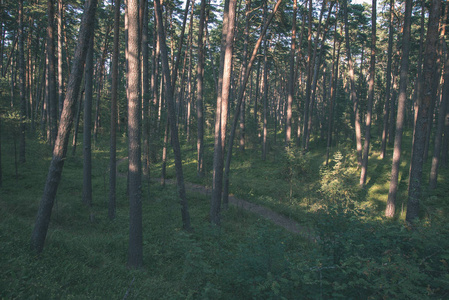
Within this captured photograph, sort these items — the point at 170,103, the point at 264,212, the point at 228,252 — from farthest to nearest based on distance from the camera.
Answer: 1. the point at 264,212
2. the point at 170,103
3. the point at 228,252

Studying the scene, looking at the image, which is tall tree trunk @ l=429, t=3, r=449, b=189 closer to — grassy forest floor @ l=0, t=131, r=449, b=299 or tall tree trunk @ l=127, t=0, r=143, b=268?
grassy forest floor @ l=0, t=131, r=449, b=299

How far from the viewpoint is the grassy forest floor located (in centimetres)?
378

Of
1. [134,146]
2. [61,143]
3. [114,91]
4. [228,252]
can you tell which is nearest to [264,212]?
[228,252]

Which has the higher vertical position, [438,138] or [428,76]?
[428,76]

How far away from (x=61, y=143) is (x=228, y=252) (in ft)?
15.9

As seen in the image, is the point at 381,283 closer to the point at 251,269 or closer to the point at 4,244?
the point at 251,269

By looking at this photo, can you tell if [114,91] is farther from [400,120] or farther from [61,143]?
[400,120]

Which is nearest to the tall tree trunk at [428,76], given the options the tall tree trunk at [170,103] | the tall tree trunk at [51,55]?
the tall tree trunk at [170,103]

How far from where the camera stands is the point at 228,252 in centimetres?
592

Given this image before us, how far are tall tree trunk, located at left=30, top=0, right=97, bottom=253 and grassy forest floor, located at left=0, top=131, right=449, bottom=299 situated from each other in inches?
17.1

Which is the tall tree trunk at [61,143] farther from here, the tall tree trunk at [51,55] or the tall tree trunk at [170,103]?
the tall tree trunk at [51,55]

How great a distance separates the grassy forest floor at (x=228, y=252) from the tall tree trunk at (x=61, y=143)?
1.42 ft

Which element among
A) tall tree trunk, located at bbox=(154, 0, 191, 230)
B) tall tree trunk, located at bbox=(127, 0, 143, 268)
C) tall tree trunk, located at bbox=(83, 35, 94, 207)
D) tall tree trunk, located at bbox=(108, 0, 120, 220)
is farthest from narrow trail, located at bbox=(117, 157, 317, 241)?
tall tree trunk, located at bbox=(83, 35, 94, 207)

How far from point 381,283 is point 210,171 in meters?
15.8
